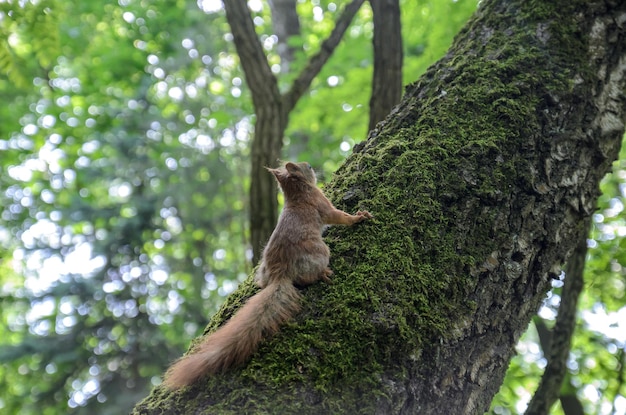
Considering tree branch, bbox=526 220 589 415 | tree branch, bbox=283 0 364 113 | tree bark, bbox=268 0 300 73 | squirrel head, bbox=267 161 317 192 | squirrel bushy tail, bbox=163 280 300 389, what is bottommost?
squirrel bushy tail, bbox=163 280 300 389

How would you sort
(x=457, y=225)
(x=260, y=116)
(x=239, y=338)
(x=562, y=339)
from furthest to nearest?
(x=260, y=116) → (x=562, y=339) → (x=457, y=225) → (x=239, y=338)

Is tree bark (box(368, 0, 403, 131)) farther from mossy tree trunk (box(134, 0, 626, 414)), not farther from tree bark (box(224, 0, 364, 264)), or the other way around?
mossy tree trunk (box(134, 0, 626, 414))

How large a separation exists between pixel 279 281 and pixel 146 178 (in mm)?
9913

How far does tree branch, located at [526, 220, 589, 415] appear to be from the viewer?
3721mm

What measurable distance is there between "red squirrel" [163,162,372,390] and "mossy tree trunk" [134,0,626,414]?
49mm

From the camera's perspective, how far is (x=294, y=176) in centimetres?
295

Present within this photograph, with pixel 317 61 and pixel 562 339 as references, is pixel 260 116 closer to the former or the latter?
pixel 317 61

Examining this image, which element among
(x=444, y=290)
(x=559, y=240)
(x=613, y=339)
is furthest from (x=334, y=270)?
(x=613, y=339)

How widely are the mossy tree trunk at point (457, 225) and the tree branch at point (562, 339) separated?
155 cm

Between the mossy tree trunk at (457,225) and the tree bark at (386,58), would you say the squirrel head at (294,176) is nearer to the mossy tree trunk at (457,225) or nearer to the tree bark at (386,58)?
the mossy tree trunk at (457,225)

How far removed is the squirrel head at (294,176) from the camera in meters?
2.92

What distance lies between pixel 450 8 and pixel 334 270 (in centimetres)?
372

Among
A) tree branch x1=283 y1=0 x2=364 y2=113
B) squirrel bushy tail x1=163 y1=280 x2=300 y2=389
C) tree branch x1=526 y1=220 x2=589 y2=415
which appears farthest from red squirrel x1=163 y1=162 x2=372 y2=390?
tree branch x1=283 y1=0 x2=364 y2=113

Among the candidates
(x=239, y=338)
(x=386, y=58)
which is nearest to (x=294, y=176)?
(x=239, y=338)
